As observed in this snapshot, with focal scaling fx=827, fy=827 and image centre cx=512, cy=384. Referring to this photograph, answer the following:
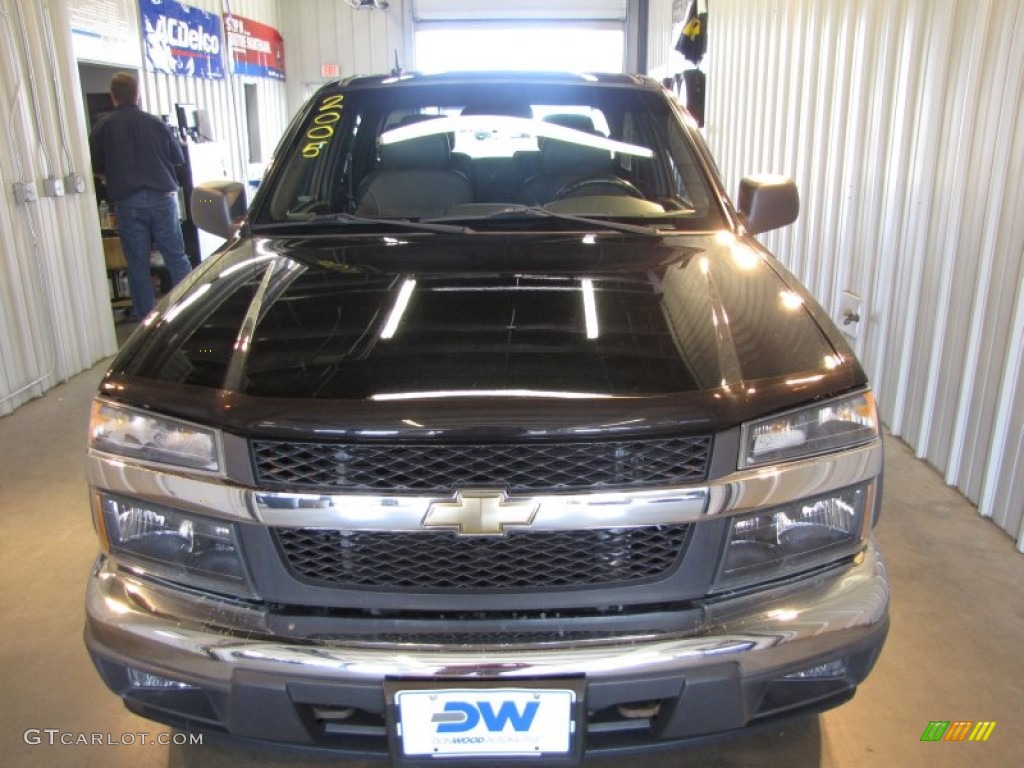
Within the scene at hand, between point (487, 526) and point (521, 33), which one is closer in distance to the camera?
point (487, 526)

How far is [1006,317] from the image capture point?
2984mm

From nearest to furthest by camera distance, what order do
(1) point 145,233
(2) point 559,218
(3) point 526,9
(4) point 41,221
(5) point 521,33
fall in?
(2) point 559,218 < (4) point 41,221 < (1) point 145,233 < (3) point 526,9 < (5) point 521,33

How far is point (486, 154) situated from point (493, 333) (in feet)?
4.39

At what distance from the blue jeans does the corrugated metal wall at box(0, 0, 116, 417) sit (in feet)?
1.04

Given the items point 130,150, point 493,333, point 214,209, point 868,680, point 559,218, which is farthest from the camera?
point 130,150

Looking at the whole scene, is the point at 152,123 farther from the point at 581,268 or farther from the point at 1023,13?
the point at 1023,13

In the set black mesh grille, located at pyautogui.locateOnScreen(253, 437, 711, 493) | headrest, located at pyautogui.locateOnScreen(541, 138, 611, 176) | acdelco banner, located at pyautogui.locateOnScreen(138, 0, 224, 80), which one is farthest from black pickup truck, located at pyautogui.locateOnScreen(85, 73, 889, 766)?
acdelco banner, located at pyautogui.locateOnScreen(138, 0, 224, 80)

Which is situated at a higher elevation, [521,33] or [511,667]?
[521,33]

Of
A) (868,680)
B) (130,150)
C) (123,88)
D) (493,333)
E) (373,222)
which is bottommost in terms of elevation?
(868,680)

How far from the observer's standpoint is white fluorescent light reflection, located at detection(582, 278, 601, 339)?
5.30 feet

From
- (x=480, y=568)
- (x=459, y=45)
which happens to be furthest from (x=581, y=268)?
(x=459, y=45)

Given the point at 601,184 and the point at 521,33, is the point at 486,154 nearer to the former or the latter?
the point at 601,184

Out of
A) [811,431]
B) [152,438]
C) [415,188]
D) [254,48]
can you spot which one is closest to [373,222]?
[415,188]

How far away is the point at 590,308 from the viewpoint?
5.66 ft
